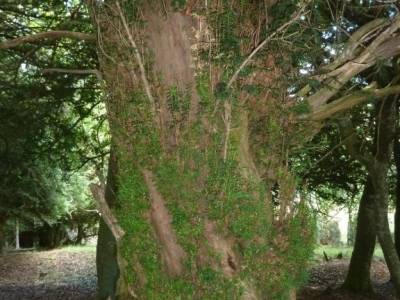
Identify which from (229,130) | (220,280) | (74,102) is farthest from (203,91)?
(74,102)

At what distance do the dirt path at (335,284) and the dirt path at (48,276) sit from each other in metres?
5.78

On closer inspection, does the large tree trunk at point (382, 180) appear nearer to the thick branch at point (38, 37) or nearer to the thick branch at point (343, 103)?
the thick branch at point (343, 103)

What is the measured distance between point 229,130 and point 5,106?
258 inches

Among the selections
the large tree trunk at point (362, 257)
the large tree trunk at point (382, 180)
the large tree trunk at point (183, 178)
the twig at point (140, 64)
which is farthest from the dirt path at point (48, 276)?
the twig at point (140, 64)

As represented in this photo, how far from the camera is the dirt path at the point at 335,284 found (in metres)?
11.3

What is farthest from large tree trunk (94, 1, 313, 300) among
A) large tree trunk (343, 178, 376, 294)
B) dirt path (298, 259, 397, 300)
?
large tree trunk (343, 178, 376, 294)

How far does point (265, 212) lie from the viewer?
3.41 m

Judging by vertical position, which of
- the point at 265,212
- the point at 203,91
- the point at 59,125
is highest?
the point at 59,125

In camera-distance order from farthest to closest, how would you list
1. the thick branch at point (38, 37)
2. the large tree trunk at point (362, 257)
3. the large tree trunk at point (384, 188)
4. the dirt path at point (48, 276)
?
the dirt path at point (48, 276), the large tree trunk at point (362, 257), the large tree trunk at point (384, 188), the thick branch at point (38, 37)

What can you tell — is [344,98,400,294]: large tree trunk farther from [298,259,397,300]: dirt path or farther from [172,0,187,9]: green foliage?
[172,0,187,9]: green foliage

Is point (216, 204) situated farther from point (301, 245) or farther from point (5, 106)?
point (5, 106)

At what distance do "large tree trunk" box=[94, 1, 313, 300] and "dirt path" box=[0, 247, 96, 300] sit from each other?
29.6 ft

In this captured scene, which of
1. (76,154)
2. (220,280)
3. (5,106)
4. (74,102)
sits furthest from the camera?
(76,154)

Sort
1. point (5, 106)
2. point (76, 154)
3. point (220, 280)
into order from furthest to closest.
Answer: point (76, 154) < point (5, 106) < point (220, 280)
